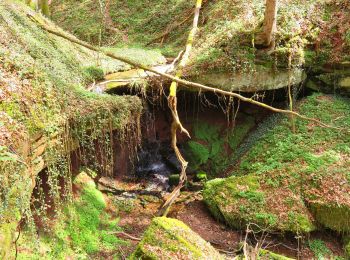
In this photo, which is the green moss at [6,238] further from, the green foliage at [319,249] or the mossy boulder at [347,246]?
the mossy boulder at [347,246]

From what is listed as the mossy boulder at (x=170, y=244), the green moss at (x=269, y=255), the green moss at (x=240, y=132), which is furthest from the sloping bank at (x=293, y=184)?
the mossy boulder at (x=170, y=244)

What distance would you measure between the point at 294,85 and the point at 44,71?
8260 mm

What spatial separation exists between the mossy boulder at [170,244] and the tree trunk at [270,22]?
6.80 m

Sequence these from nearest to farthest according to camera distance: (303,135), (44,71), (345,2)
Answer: (44,71) < (303,135) < (345,2)

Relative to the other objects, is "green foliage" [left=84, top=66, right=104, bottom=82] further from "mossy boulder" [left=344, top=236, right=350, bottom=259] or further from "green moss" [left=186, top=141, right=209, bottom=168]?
"mossy boulder" [left=344, top=236, right=350, bottom=259]

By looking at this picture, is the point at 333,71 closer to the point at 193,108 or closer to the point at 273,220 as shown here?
the point at 193,108

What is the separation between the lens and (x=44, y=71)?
7.17 meters

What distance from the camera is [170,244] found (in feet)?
21.6

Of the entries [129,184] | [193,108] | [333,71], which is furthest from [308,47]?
[129,184]

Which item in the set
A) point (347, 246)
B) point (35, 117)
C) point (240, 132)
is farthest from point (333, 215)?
point (35, 117)

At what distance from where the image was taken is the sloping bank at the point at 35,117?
5.24 m

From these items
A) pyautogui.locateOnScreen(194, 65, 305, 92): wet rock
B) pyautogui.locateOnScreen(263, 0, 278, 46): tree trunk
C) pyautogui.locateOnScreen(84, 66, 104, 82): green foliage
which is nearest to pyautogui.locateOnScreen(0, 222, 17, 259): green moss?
pyautogui.locateOnScreen(84, 66, 104, 82): green foliage

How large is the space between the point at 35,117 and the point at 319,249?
7081mm

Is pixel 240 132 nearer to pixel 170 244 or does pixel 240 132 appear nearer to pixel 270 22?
pixel 270 22
